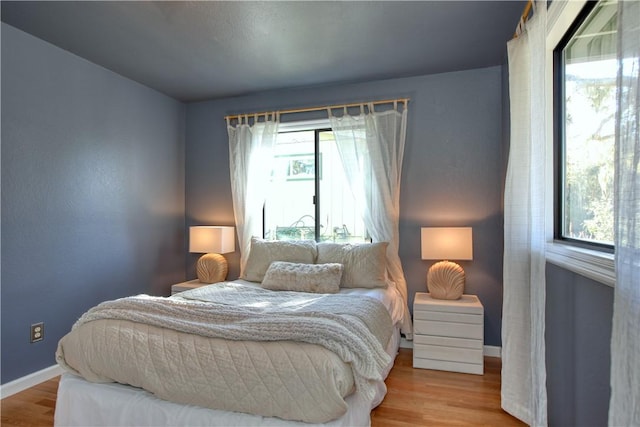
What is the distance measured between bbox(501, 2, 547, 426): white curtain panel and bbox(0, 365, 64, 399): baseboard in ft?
10.8

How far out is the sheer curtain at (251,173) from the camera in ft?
12.1

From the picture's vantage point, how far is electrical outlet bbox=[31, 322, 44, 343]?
2.58m

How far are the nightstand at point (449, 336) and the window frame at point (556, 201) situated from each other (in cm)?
102

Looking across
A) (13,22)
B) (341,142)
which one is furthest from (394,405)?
(13,22)

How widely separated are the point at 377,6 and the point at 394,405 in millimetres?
2569

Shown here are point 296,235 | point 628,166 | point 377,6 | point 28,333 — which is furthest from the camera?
point 296,235

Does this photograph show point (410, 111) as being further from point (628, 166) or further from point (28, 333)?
point (28, 333)

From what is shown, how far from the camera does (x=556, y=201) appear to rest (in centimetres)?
196

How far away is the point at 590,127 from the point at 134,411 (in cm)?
254

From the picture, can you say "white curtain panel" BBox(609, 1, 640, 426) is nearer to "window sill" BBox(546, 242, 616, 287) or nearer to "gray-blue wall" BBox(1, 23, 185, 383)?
"window sill" BBox(546, 242, 616, 287)

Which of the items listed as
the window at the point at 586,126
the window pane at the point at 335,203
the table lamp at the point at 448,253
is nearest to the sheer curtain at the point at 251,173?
the window pane at the point at 335,203

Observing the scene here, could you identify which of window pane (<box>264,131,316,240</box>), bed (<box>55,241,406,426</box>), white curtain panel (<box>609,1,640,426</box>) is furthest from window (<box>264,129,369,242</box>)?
white curtain panel (<box>609,1,640,426</box>)

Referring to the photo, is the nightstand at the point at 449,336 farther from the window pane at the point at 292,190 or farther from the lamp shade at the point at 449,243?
the window pane at the point at 292,190

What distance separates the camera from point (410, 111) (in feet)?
10.9
